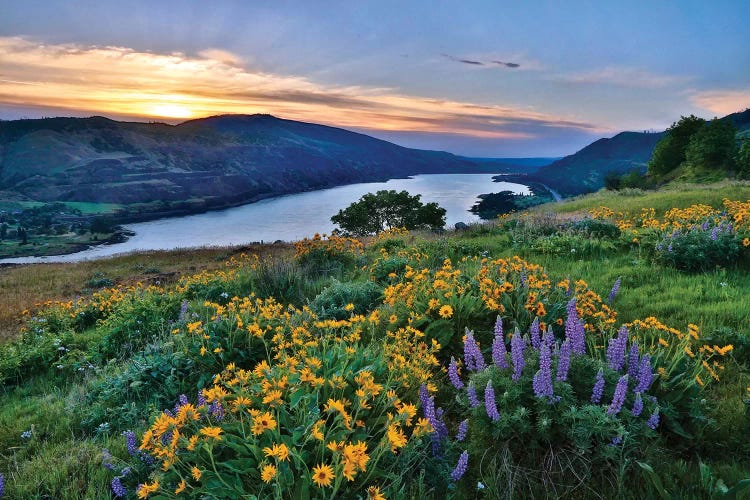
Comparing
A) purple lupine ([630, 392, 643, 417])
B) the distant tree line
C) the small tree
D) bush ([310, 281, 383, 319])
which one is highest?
the distant tree line

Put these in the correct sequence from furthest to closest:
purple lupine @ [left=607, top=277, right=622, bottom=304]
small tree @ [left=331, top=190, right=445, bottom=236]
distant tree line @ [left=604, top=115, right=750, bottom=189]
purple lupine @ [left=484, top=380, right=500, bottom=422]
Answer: small tree @ [left=331, top=190, right=445, bottom=236], distant tree line @ [left=604, top=115, right=750, bottom=189], purple lupine @ [left=607, top=277, right=622, bottom=304], purple lupine @ [left=484, top=380, right=500, bottom=422]

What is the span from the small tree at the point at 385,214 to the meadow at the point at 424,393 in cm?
5430

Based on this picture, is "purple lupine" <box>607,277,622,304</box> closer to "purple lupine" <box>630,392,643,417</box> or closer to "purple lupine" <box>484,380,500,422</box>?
"purple lupine" <box>630,392,643,417</box>

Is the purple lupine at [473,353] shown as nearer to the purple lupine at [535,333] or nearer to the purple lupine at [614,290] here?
the purple lupine at [535,333]

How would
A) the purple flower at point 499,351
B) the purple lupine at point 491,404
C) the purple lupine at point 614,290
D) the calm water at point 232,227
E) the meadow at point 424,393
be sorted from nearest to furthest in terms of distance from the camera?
the meadow at point 424,393, the purple lupine at point 491,404, the purple flower at point 499,351, the purple lupine at point 614,290, the calm water at point 232,227


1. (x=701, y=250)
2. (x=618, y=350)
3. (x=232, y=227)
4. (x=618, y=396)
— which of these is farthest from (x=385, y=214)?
(x=618, y=396)

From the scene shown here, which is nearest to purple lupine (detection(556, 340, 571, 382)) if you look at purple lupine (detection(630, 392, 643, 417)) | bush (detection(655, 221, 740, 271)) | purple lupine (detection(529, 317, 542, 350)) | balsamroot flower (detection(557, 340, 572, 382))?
balsamroot flower (detection(557, 340, 572, 382))

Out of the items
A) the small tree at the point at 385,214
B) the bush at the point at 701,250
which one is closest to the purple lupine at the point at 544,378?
the bush at the point at 701,250

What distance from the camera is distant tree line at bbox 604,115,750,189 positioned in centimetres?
4997

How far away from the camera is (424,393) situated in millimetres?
2926

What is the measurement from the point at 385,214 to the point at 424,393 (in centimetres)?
6253

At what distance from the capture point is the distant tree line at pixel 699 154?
50.0 meters

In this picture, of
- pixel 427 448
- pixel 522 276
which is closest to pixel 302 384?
pixel 427 448

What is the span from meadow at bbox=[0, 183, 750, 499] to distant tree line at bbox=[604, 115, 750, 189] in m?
49.2
